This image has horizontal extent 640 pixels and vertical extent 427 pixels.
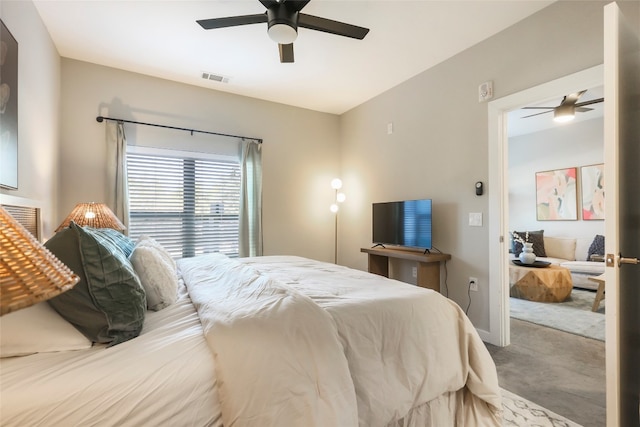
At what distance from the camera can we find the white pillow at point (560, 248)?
5.05 m

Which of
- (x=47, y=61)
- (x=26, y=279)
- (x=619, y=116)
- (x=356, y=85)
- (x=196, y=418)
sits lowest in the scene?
(x=196, y=418)

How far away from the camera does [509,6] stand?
7.68ft

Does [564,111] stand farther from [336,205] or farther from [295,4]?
[295,4]

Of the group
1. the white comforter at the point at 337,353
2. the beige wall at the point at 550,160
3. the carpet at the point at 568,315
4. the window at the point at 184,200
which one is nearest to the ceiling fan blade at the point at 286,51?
the white comforter at the point at 337,353

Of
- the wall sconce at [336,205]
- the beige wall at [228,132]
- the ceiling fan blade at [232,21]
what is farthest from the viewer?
the wall sconce at [336,205]

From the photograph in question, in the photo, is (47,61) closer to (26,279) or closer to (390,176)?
(26,279)

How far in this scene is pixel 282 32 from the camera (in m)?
1.96

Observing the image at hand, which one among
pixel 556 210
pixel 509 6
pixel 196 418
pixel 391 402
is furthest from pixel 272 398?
pixel 556 210

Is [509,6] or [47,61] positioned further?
[47,61]

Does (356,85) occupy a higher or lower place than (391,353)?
higher

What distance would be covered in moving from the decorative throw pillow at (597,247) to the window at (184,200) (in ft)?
18.2

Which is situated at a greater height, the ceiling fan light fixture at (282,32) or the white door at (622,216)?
the ceiling fan light fixture at (282,32)

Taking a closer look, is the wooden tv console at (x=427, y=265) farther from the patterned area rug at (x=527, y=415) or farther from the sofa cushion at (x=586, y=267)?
the sofa cushion at (x=586, y=267)

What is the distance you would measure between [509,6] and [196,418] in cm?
329
